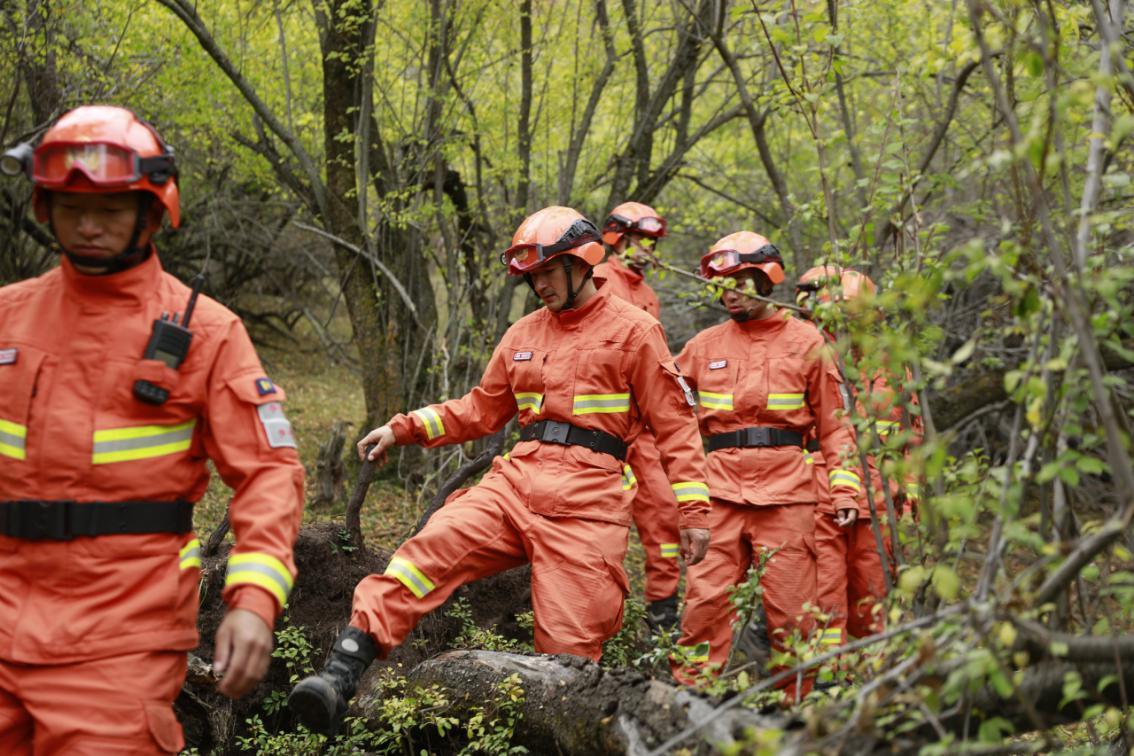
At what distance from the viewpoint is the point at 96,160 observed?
2.75 meters

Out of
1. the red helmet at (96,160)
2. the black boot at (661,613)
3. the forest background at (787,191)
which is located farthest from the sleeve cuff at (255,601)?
the black boot at (661,613)

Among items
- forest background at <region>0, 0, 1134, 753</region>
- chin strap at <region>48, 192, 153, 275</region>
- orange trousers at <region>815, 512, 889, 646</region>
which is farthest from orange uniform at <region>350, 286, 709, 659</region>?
chin strap at <region>48, 192, 153, 275</region>

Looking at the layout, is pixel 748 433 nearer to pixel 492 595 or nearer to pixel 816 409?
pixel 816 409

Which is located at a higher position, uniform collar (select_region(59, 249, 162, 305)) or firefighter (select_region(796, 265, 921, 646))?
uniform collar (select_region(59, 249, 162, 305))

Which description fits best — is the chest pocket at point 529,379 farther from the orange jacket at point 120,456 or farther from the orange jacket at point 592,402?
the orange jacket at point 120,456

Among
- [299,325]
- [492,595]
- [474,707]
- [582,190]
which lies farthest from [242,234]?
[474,707]

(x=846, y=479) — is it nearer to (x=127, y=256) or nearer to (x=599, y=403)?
(x=599, y=403)

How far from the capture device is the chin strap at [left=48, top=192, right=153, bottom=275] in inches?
111

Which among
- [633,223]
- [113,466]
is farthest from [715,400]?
[113,466]

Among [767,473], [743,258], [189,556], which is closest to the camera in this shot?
[189,556]

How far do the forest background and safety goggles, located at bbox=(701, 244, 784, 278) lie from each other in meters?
0.23

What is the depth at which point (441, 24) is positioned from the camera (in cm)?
868

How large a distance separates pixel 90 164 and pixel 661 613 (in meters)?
4.63

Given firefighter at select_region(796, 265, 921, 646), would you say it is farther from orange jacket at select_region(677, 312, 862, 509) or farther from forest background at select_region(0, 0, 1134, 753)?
forest background at select_region(0, 0, 1134, 753)
